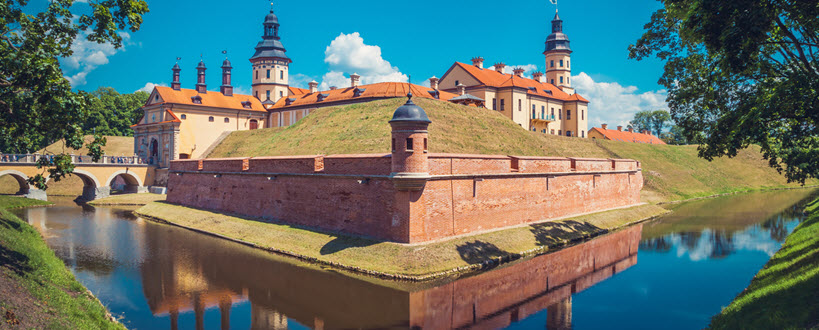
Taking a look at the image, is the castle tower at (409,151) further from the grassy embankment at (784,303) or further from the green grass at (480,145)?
the grassy embankment at (784,303)

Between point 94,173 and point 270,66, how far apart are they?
2990 cm

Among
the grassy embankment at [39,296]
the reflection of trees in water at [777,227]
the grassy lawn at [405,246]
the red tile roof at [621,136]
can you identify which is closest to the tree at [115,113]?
the grassy lawn at [405,246]

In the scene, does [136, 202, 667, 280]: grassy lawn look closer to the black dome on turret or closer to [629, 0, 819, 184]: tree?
the black dome on turret

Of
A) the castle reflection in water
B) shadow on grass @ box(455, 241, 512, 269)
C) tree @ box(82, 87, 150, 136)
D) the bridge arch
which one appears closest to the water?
the castle reflection in water

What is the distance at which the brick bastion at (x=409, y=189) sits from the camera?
20.5 meters

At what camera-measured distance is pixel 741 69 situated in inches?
468

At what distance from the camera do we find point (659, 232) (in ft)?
102

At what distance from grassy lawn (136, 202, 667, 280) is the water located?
0.91m

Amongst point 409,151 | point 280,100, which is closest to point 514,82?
point 280,100

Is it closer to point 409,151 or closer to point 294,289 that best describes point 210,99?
point 409,151

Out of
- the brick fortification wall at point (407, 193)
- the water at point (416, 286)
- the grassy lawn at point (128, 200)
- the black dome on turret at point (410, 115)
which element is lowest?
the water at point (416, 286)

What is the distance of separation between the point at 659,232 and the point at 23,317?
32.4 meters

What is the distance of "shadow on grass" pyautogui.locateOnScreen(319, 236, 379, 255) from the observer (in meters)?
21.4

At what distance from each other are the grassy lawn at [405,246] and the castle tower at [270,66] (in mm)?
42001
